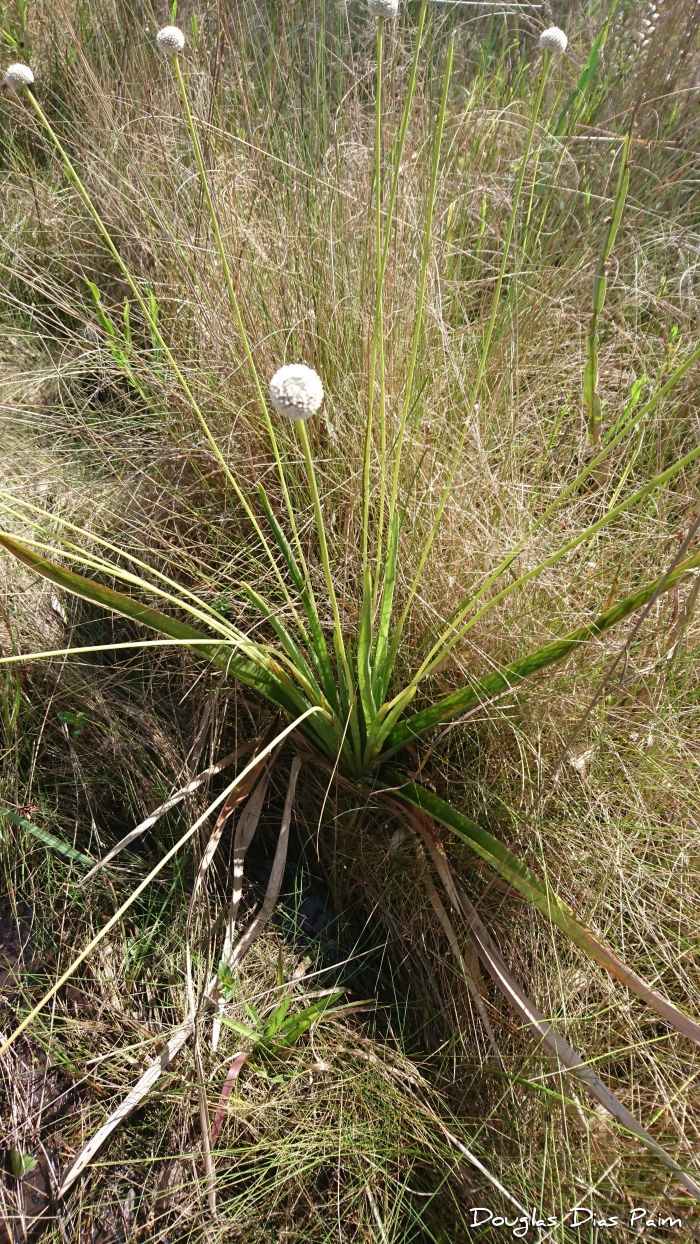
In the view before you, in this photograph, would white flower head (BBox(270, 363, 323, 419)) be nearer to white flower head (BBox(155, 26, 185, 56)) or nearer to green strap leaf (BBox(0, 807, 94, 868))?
white flower head (BBox(155, 26, 185, 56))

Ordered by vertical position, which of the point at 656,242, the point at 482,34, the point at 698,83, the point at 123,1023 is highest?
the point at 482,34

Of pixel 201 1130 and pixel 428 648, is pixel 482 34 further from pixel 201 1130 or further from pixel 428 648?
pixel 201 1130

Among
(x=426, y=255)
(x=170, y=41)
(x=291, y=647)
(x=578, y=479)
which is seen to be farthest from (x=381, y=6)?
(x=291, y=647)

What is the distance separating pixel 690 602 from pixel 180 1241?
0.88 metres

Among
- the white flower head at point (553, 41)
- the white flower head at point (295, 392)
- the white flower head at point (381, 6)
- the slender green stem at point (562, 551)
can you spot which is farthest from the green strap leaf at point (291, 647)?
the white flower head at point (553, 41)

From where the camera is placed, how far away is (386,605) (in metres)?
0.98

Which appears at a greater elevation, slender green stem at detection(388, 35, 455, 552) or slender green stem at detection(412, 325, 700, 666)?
slender green stem at detection(388, 35, 455, 552)

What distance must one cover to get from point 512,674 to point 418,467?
0.38 metres

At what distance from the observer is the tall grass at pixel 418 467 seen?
92cm

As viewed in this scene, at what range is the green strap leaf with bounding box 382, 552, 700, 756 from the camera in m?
0.79

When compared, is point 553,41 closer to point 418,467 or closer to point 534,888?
point 418,467

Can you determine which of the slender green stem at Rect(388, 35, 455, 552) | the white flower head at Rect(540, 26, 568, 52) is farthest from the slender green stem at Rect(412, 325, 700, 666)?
the white flower head at Rect(540, 26, 568, 52)

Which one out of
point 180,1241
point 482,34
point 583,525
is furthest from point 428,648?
point 482,34

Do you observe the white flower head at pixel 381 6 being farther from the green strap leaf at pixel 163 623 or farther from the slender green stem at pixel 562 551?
the green strap leaf at pixel 163 623
